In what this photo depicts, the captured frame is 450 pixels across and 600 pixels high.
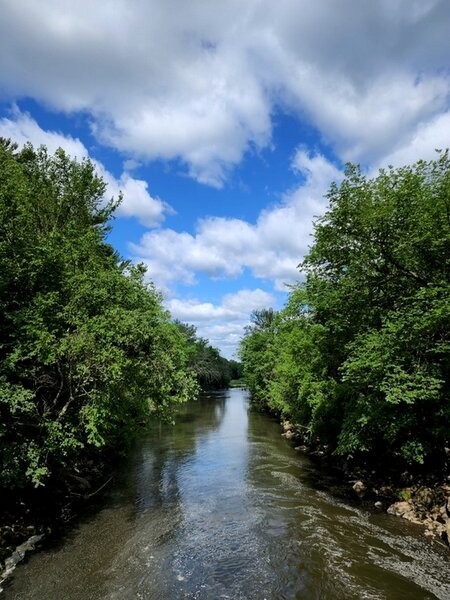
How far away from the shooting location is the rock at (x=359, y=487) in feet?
56.2

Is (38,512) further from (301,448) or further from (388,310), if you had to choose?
(301,448)

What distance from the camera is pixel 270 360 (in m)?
51.0

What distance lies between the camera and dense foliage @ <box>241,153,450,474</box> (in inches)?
549

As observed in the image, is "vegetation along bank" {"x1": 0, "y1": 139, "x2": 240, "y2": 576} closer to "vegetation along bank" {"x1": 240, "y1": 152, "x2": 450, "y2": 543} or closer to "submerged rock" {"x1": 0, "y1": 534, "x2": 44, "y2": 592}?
"submerged rock" {"x1": 0, "y1": 534, "x2": 44, "y2": 592}

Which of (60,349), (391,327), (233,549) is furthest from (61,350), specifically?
(391,327)

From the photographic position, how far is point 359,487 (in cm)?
1733

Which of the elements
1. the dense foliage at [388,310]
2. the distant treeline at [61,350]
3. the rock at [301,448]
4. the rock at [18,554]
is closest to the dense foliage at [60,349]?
the distant treeline at [61,350]

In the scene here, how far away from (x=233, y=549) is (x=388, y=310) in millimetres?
11211

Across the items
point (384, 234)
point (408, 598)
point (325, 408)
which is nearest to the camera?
point (408, 598)

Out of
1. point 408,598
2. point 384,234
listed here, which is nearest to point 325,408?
point 384,234

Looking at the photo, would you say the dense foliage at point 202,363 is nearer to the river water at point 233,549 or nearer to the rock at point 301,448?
the rock at point 301,448

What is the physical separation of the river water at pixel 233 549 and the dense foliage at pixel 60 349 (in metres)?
2.75

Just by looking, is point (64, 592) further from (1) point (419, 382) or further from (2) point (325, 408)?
(2) point (325, 408)

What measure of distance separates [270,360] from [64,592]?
1678 inches
